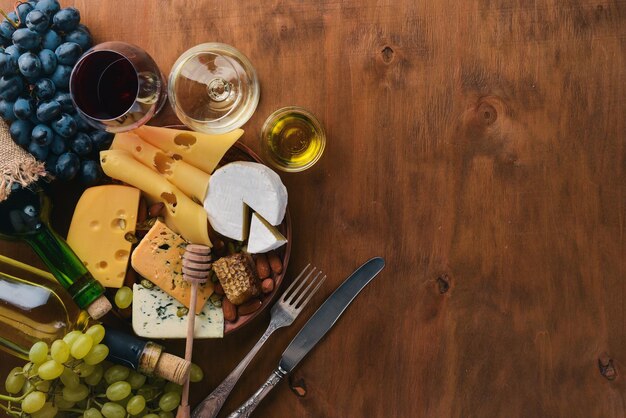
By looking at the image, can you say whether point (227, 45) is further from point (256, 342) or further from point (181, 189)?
point (256, 342)

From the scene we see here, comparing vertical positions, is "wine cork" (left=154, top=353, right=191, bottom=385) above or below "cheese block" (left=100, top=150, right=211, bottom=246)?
below

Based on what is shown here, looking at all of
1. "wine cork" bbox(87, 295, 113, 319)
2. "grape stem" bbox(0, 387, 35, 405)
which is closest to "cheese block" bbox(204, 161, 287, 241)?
"wine cork" bbox(87, 295, 113, 319)

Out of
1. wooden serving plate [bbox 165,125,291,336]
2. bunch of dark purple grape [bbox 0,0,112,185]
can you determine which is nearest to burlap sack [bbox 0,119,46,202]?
bunch of dark purple grape [bbox 0,0,112,185]

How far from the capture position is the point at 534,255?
1.11 meters

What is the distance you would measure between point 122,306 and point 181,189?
222mm

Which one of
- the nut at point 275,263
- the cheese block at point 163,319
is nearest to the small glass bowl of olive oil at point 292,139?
the nut at point 275,263

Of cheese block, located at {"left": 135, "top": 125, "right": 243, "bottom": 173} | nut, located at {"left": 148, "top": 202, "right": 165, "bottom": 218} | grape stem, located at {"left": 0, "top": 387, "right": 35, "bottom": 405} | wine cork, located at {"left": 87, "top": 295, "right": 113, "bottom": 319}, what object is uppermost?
cheese block, located at {"left": 135, "top": 125, "right": 243, "bottom": 173}

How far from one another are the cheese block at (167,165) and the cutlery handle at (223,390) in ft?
0.89

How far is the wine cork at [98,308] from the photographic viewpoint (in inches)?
39.4

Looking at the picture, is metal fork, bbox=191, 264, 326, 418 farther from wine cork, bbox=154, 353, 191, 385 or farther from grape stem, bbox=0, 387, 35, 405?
grape stem, bbox=0, 387, 35, 405

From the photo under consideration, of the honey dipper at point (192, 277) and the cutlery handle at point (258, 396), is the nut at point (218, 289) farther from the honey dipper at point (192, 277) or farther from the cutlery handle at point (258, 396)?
the cutlery handle at point (258, 396)

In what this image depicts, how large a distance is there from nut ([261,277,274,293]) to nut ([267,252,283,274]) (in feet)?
0.06

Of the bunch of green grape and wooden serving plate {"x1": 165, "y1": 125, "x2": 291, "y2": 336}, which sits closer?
the bunch of green grape

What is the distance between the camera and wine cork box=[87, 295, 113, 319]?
100 centimetres
